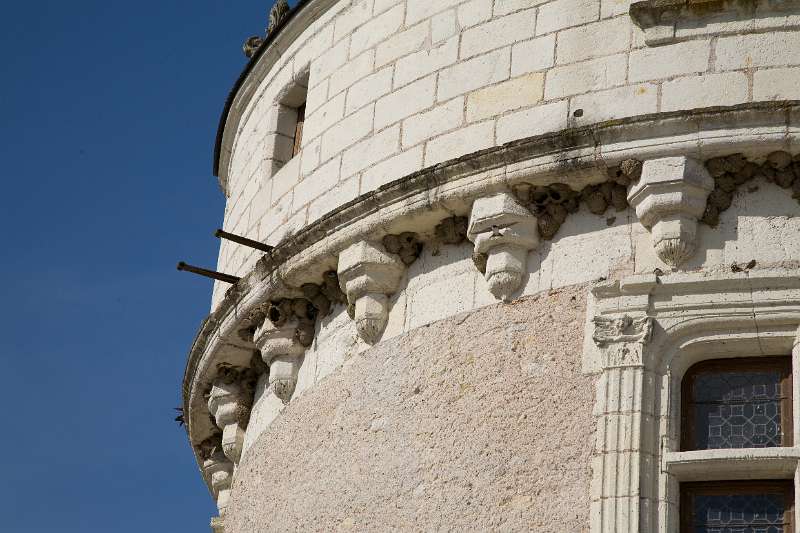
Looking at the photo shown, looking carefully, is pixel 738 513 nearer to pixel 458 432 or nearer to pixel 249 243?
pixel 458 432

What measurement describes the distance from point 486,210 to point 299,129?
2.62 m

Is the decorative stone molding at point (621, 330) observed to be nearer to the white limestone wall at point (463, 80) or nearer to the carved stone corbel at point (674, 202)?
the carved stone corbel at point (674, 202)

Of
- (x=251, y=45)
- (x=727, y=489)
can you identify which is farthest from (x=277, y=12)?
(x=727, y=489)

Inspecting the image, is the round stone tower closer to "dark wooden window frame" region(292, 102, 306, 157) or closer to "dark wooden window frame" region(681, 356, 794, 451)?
"dark wooden window frame" region(681, 356, 794, 451)

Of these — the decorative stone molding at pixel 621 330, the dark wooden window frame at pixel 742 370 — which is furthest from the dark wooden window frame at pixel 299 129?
the dark wooden window frame at pixel 742 370

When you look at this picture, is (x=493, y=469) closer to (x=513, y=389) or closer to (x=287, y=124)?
(x=513, y=389)

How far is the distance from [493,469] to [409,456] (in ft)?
1.94

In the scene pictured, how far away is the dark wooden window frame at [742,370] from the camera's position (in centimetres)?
930

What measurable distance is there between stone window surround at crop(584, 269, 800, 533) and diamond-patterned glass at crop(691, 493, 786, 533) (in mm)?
113

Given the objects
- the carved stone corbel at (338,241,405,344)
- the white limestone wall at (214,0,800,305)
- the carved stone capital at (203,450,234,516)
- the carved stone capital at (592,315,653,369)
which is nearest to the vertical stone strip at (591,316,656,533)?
the carved stone capital at (592,315,653,369)

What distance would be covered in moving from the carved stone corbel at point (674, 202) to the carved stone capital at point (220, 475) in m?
4.03

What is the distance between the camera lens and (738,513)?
920cm

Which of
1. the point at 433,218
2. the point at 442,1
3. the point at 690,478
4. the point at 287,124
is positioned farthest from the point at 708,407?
the point at 287,124

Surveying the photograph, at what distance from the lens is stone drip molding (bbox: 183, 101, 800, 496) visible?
9.69 m
